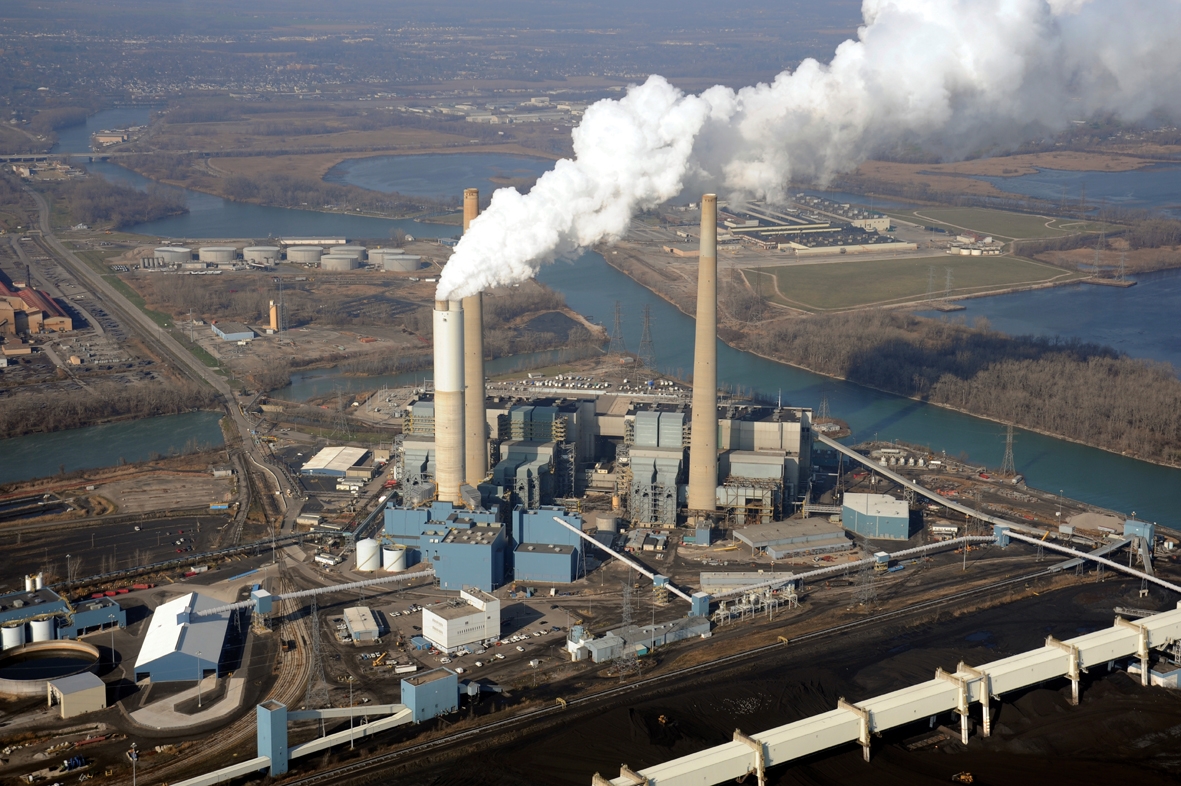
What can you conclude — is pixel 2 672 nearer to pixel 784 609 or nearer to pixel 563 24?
pixel 784 609

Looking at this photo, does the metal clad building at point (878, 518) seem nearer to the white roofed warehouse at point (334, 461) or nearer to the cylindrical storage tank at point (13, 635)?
the white roofed warehouse at point (334, 461)

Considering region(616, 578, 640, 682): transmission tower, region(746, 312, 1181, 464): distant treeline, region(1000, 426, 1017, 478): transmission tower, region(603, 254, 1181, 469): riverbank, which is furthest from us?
region(603, 254, 1181, 469): riverbank

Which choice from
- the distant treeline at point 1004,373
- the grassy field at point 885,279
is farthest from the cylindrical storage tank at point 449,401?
the grassy field at point 885,279

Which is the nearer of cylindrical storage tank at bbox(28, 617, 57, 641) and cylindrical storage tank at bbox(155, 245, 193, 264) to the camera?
cylindrical storage tank at bbox(28, 617, 57, 641)

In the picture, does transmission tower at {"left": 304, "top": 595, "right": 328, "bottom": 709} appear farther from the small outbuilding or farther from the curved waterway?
the curved waterway

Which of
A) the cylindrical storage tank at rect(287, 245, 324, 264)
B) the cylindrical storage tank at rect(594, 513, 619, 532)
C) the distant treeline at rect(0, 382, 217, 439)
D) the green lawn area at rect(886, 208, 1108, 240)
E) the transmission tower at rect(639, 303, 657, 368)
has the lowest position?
the cylindrical storage tank at rect(594, 513, 619, 532)

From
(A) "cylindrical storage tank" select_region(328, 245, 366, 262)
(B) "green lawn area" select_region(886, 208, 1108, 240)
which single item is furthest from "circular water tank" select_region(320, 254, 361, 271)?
(B) "green lawn area" select_region(886, 208, 1108, 240)
